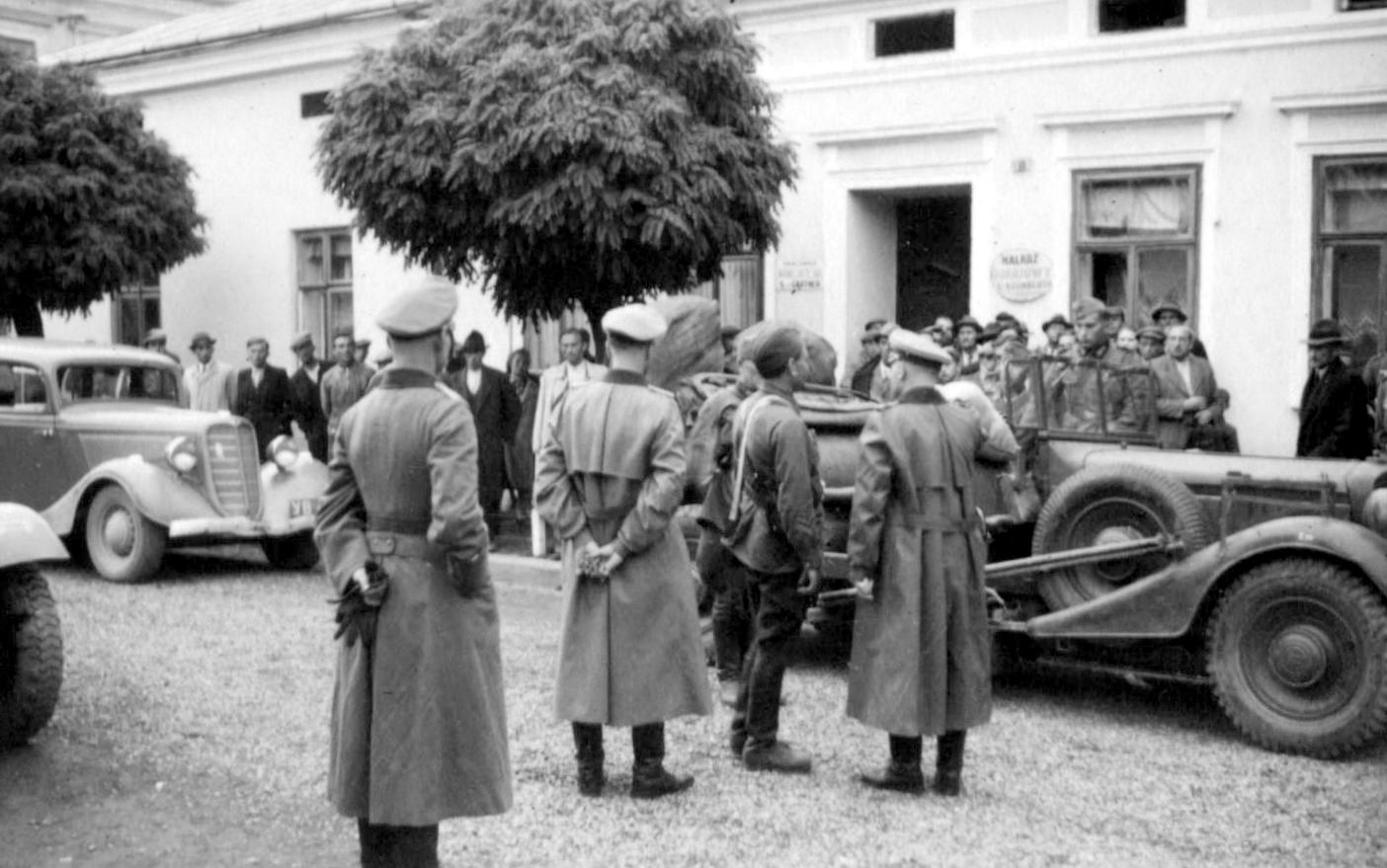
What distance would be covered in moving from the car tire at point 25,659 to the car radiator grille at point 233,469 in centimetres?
513

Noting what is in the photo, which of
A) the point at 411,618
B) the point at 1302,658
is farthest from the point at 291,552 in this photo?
the point at 411,618

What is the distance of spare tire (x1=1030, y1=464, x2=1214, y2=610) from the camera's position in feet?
23.3

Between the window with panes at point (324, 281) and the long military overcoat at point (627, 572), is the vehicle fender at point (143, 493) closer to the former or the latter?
the long military overcoat at point (627, 572)

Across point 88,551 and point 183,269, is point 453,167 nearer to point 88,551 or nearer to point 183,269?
point 88,551

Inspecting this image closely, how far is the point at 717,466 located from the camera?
702 cm

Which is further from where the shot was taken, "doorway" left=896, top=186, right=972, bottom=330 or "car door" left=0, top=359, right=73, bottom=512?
"doorway" left=896, top=186, right=972, bottom=330

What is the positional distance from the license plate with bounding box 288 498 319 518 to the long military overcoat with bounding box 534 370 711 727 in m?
6.56

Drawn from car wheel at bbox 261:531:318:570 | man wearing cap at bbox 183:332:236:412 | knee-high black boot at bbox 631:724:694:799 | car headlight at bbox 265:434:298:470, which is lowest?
car wheel at bbox 261:531:318:570

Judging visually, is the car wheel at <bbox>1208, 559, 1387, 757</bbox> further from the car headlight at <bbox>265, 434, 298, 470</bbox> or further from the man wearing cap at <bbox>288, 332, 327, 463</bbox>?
the man wearing cap at <bbox>288, 332, 327, 463</bbox>

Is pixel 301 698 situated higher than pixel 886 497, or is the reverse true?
pixel 886 497

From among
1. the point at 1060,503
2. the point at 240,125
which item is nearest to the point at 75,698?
the point at 1060,503

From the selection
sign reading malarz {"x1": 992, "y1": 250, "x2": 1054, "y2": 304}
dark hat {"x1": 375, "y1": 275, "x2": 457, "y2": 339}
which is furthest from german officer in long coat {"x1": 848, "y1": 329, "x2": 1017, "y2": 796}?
sign reading malarz {"x1": 992, "y1": 250, "x2": 1054, "y2": 304}

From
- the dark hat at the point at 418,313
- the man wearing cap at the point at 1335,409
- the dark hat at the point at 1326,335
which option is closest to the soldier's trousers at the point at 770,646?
the dark hat at the point at 418,313

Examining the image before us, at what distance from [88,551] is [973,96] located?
8.07 m
